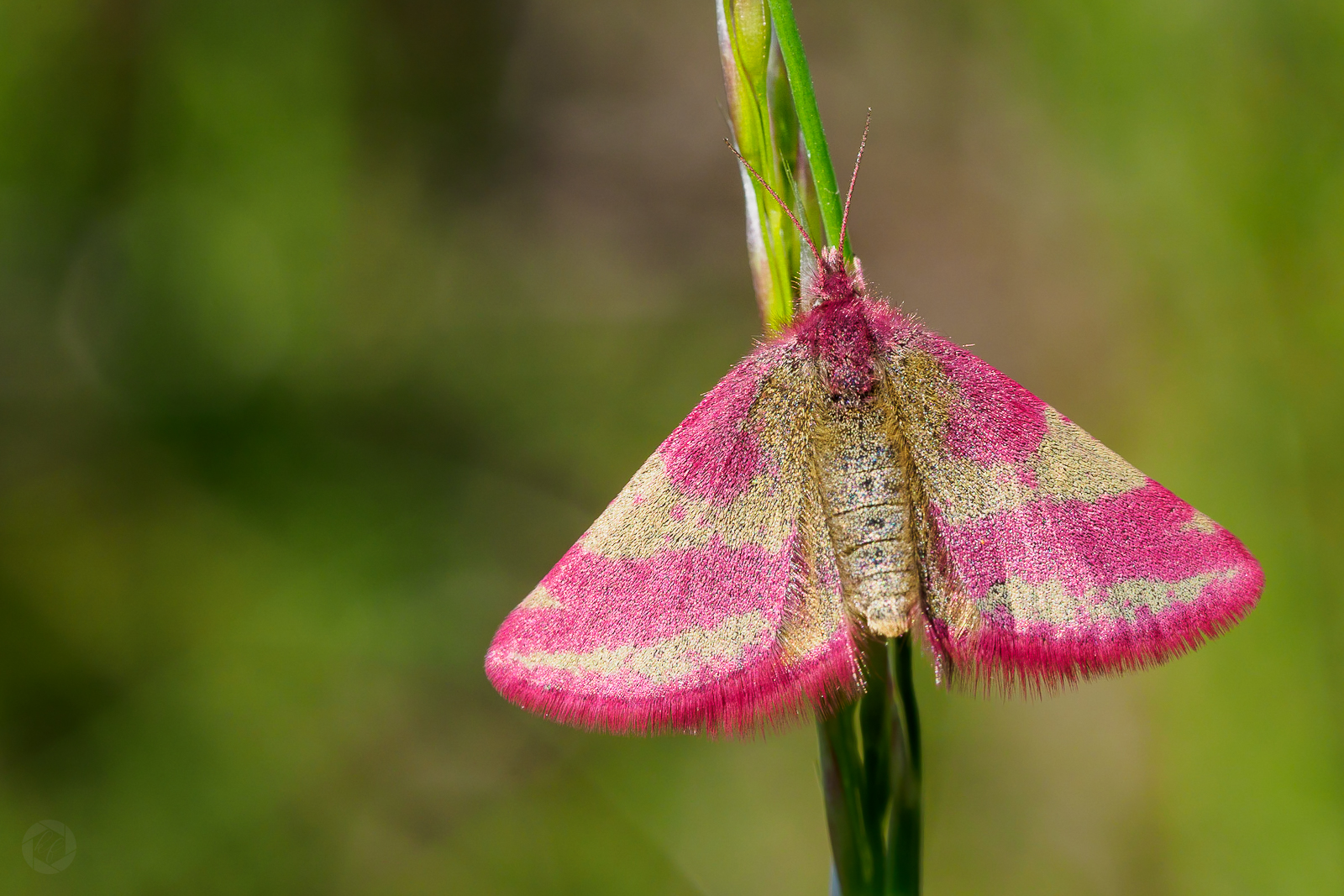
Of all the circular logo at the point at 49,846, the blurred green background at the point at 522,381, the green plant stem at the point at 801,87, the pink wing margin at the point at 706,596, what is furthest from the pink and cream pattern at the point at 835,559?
the circular logo at the point at 49,846

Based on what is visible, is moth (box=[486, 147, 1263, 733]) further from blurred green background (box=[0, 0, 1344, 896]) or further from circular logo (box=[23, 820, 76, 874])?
circular logo (box=[23, 820, 76, 874])

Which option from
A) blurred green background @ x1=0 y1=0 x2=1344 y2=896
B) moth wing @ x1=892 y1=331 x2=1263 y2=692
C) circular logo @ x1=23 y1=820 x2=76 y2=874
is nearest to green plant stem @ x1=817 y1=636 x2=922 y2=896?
moth wing @ x1=892 y1=331 x2=1263 y2=692

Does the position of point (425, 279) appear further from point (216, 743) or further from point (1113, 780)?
point (1113, 780)

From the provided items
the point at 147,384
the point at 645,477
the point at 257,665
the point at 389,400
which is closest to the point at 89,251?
the point at 147,384

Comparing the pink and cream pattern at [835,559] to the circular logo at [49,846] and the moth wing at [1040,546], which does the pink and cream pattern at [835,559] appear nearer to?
the moth wing at [1040,546]

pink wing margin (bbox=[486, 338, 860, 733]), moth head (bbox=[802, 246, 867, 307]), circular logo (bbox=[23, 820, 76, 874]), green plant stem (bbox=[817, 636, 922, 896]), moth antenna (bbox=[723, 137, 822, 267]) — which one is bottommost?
circular logo (bbox=[23, 820, 76, 874])
